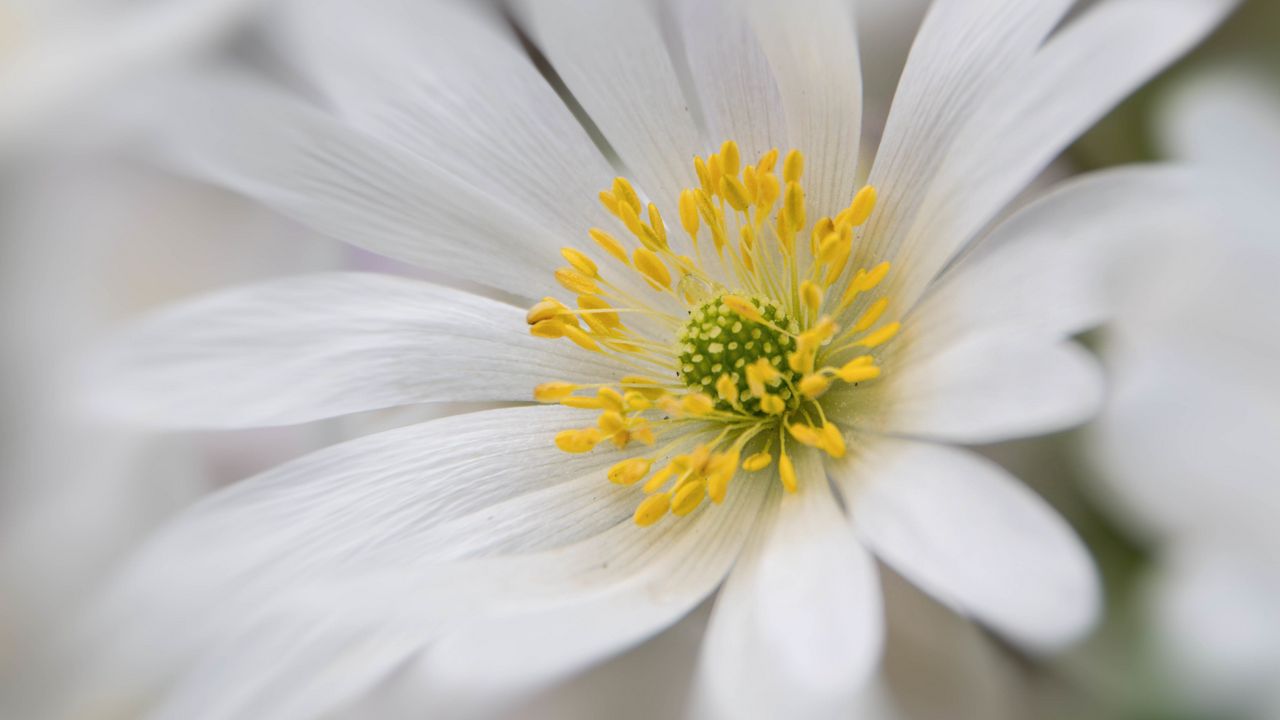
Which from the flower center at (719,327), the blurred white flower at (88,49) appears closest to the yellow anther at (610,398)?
A: the flower center at (719,327)

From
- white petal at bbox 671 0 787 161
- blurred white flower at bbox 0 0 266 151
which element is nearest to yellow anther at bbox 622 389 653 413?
white petal at bbox 671 0 787 161

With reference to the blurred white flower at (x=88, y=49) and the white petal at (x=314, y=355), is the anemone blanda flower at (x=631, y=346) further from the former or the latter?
the blurred white flower at (x=88, y=49)

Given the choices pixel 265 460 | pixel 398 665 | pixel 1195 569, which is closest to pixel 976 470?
pixel 1195 569

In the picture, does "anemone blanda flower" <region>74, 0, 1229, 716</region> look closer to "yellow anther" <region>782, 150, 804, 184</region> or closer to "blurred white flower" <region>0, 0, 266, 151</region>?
"yellow anther" <region>782, 150, 804, 184</region>

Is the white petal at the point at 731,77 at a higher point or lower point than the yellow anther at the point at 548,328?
higher

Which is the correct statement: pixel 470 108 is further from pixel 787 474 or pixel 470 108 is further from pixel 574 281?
pixel 787 474

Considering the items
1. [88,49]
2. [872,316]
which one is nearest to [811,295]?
[872,316]
